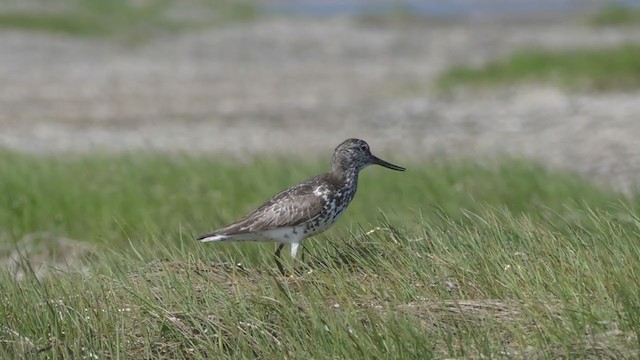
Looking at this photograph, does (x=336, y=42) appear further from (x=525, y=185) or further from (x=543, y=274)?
(x=543, y=274)

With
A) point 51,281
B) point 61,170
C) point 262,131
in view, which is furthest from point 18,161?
point 51,281

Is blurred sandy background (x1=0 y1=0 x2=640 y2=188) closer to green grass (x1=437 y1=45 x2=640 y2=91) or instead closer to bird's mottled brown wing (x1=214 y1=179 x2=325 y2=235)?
green grass (x1=437 y1=45 x2=640 y2=91)

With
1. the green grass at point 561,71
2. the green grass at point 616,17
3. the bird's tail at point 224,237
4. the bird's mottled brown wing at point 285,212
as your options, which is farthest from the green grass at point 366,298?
the green grass at point 616,17

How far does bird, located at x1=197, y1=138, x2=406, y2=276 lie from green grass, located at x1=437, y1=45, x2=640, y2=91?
780 inches

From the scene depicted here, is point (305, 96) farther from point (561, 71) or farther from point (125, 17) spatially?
point (125, 17)

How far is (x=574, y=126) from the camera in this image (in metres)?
23.7

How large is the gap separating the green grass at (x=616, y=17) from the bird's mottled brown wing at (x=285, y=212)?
→ 41.2m

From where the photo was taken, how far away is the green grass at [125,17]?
154 ft

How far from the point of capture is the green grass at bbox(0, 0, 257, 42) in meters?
47.1

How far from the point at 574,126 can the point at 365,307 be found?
16700mm

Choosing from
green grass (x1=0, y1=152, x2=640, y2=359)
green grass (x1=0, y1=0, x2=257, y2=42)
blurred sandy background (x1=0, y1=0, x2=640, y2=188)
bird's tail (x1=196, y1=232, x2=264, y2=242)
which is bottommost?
green grass (x1=0, y1=0, x2=257, y2=42)

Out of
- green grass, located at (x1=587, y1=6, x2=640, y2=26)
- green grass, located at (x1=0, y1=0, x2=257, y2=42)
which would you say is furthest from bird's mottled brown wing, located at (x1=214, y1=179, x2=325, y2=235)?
green grass, located at (x1=587, y1=6, x2=640, y2=26)

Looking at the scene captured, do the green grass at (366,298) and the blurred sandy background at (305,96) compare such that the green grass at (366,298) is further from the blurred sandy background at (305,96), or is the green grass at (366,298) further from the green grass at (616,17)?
the green grass at (616,17)

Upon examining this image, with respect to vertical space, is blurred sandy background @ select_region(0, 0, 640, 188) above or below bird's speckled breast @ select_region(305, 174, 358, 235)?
below
